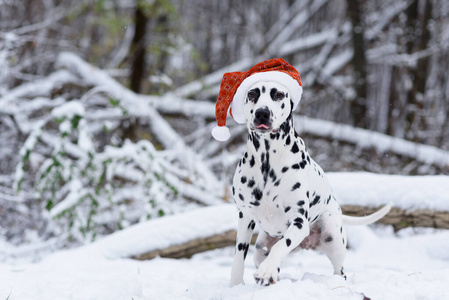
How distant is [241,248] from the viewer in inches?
110

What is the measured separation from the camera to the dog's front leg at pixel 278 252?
2.31 metres

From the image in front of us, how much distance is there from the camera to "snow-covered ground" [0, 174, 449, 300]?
254cm

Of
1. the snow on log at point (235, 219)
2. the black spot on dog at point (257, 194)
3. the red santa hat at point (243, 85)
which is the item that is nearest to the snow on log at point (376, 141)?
the snow on log at point (235, 219)

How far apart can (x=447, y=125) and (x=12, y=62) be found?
8993 mm

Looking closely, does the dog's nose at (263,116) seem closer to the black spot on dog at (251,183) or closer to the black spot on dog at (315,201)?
the black spot on dog at (251,183)

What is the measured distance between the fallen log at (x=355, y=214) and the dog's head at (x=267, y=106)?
235 centimetres

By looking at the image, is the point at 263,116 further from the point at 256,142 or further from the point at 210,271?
the point at 210,271

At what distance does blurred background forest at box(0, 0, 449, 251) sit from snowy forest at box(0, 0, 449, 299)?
3 centimetres

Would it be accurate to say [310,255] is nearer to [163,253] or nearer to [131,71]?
[163,253]

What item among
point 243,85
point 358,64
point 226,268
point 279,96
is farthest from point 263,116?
point 358,64

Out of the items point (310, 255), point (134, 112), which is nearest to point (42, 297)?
point (310, 255)

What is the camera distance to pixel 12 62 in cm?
847

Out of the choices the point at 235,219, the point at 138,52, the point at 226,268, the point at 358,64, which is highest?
the point at 138,52

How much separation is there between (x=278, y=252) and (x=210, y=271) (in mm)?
1787
